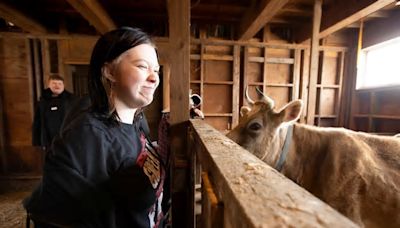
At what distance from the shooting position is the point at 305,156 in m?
1.70

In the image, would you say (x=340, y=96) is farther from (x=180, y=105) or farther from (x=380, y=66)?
(x=180, y=105)

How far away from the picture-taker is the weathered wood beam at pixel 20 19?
3.05 meters

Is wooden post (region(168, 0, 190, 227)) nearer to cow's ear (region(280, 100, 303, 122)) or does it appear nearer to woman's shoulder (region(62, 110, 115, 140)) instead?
woman's shoulder (region(62, 110, 115, 140))

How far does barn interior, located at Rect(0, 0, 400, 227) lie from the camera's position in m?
3.44

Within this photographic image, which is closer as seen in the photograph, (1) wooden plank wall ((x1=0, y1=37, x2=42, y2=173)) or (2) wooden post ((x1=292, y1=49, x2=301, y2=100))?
(1) wooden plank wall ((x1=0, y1=37, x2=42, y2=173))

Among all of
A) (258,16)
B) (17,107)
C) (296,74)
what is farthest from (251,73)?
(17,107)

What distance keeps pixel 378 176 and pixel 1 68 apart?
18.3 ft

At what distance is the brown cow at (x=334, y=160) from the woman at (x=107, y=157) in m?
1.12

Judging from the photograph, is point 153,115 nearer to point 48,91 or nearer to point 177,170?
point 48,91

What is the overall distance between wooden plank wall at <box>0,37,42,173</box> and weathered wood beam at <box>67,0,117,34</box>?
74.8 inches

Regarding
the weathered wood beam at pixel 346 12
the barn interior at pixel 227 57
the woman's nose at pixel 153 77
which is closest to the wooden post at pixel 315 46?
the barn interior at pixel 227 57

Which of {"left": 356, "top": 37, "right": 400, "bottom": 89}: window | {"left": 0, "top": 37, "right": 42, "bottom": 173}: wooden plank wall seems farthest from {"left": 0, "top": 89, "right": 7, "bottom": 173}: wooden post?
{"left": 356, "top": 37, "right": 400, "bottom": 89}: window

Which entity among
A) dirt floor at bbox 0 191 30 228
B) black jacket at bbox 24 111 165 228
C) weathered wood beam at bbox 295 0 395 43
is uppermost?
weathered wood beam at bbox 295 0 395 43

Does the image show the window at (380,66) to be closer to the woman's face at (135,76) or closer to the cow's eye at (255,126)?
the cow's eye at (255,126)
